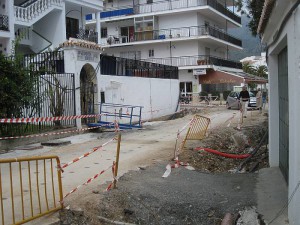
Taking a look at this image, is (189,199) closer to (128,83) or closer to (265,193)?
(265,193)

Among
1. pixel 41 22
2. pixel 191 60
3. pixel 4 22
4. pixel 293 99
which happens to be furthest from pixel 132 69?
pixel 191 60

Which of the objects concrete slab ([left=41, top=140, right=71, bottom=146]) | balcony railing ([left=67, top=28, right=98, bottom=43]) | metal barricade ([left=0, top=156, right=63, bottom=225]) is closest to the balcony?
balcony railing ([left=67, top=28, right=98, bottom=43])

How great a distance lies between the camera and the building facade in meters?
5.14

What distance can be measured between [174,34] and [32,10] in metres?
21.8

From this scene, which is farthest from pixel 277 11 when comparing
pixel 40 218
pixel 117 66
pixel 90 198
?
pixel 117 66

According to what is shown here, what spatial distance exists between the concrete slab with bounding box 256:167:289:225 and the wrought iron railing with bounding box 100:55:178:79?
12.2 m

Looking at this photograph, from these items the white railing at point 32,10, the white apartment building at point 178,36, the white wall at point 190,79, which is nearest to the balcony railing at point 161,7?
the white apartment building at point 178,36

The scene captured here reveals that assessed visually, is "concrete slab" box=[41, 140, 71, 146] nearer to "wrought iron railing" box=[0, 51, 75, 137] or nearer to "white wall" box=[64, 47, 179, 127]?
"wrought iron railing" box=[0, 51, 75, 137]

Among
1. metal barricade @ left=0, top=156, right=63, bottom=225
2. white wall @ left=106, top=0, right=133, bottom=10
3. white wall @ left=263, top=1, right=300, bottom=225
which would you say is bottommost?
metal barricade @ left=0, top=156, right=63, bottom=225

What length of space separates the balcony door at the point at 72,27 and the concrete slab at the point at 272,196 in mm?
24567

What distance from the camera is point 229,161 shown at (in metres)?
11.7

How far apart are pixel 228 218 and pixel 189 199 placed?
1036 mm

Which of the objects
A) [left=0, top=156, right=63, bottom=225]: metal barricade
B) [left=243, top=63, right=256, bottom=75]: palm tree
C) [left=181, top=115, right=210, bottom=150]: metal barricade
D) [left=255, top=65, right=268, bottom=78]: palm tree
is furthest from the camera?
[left=255, top=65, right=268, bottom=78]: palm tree

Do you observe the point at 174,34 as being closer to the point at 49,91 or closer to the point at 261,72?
the point at 261,72
